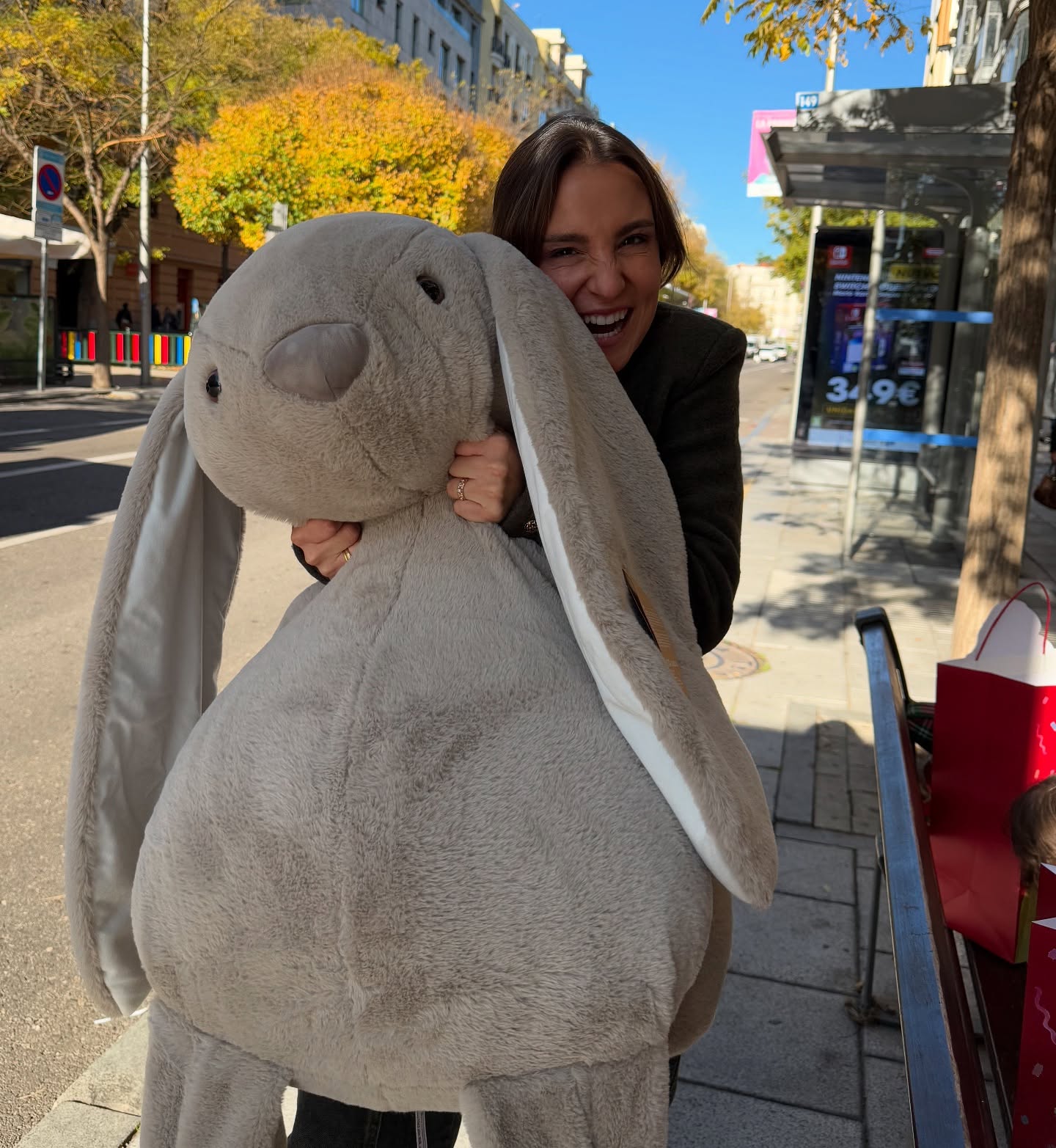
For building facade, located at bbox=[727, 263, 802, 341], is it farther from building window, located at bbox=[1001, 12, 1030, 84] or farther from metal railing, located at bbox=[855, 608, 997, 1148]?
metal railing, located at bbox=[855, 608, 997, 1148]

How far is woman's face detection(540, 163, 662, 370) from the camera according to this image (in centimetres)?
167

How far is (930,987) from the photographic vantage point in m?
1.25

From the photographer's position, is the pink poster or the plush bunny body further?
the pink poster

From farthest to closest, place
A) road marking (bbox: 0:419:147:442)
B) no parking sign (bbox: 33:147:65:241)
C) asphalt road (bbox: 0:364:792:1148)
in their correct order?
1. no parking sign (bbox: 33:147:65:241)
2. road marking (bbox: 0:419:147:442)
3. asphalt road (bbox: 0:364:792:1148)

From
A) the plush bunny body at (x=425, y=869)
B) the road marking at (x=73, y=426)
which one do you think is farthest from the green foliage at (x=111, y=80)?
the plush bunny body at (x=425, y=869)

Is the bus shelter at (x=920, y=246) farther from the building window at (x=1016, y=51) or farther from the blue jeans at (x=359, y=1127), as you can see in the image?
the blue jeans at (x=359, y=1127)

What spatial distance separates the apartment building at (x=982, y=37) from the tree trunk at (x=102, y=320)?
14834mm

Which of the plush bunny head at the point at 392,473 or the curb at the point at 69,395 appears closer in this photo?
the plush bunny head at the point at 392,473

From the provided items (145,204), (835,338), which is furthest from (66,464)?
(145,204)

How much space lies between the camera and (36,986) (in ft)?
10.1

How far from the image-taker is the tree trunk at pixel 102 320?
72.2 ft

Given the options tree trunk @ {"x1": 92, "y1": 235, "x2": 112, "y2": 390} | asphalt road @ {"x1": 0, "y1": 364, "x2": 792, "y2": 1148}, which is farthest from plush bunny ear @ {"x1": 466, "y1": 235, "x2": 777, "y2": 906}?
tree trunk @ {"x1": 92, "y1": 235, "x2": 112, "y2": 390}

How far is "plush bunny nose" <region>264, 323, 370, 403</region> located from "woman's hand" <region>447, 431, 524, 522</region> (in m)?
0.16

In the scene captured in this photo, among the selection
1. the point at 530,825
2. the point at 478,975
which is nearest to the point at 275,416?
the point at 530,825
